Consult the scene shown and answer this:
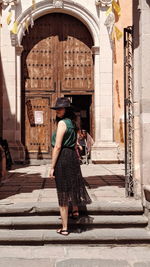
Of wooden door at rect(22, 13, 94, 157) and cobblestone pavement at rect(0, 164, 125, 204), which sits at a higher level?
wooden door at rect(22, 13, 94, 157)

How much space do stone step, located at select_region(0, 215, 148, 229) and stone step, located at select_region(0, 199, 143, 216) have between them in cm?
11

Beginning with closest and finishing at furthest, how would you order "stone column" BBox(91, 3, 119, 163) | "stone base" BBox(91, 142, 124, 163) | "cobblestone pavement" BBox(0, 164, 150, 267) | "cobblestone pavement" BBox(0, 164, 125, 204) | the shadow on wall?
"cobblestone pavement" BBox(0, 164, 150, 267)
"cobblestone pavement" BBox(0, 164, 125, 204)
"stone base" BBox(91, 142, 124, 163)
the shadow on wall
"stone column" BBox(91, 3, 119, 163)

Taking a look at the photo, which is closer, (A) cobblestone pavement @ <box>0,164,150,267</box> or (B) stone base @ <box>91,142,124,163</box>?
(A) cobblestone pavement @ <box>0,164,150,267</box>

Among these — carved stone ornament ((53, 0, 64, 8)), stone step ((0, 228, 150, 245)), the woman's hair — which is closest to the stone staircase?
stone step ((0, 228, 150, 245))

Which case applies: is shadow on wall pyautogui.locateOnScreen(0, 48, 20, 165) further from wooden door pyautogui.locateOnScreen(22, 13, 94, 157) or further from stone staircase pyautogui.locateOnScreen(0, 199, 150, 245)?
stone staircase pyautogui.locateOnScreen(0, 199, 150, 245)

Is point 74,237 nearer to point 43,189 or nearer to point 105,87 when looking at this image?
point 43,189

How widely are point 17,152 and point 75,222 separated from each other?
8552 millimetres

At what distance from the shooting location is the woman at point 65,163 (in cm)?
492

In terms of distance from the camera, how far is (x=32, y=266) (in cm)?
411

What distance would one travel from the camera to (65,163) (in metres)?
4.97

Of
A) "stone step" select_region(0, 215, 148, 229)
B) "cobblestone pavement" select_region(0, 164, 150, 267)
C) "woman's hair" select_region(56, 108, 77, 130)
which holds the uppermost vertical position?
"woman's hair" select_region(56, 108, 77, 130)

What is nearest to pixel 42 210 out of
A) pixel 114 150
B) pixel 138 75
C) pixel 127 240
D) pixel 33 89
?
pixel 127 240

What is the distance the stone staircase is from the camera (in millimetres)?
4914

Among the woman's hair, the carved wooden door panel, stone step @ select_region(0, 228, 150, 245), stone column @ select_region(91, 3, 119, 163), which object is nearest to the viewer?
stone step @ select_region(0, 228, 150, 245)
